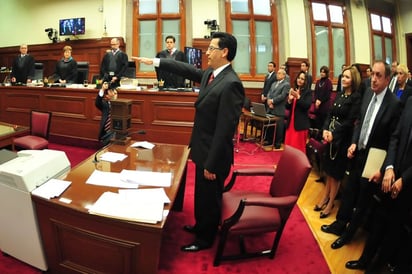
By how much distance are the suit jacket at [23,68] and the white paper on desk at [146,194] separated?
540 cm

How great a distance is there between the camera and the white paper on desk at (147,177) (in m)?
1.72

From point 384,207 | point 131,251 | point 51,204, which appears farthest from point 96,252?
point 384,207

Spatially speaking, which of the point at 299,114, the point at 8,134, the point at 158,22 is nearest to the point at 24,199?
the point at 8,134

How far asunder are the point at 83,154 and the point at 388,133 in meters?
3.83

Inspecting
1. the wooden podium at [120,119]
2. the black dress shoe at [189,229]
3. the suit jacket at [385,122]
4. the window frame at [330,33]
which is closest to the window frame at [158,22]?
the window frame at [330,33]

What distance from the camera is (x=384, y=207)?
6.28 feet

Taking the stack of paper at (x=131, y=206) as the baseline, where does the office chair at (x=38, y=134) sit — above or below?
above

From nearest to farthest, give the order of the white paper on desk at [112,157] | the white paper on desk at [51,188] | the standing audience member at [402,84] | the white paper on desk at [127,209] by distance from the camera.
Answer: the white paper on desk at [127,209] < the white paper on desk at [51,188] < the white paper on desk at [112,157] < the standing audience member at [402,84]

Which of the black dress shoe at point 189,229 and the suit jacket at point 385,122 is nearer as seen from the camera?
the suit jacket at point 385,122

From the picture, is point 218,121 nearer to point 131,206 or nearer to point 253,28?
point 131,206

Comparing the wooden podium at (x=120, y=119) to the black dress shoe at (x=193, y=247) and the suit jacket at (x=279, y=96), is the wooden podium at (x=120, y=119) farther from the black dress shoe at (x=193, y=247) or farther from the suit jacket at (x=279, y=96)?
the suit jacket at (x=279, y=96)

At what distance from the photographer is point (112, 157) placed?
7.00 ft

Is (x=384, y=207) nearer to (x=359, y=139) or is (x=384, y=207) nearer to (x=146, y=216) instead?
(x=359, y=139)

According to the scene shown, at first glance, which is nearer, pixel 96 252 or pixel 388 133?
pixel 96 252
